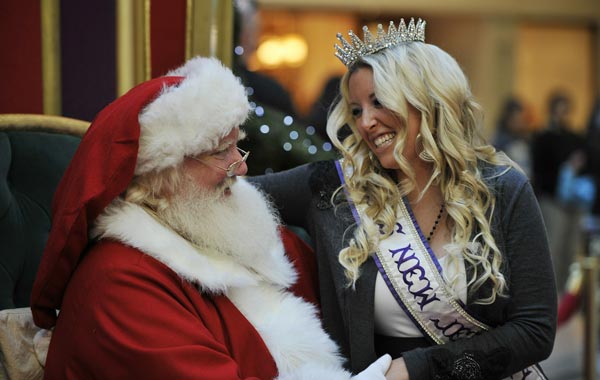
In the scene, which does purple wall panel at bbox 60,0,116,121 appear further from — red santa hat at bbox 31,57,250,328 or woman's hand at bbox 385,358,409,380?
woman's hand at bbox 385,358,409,380

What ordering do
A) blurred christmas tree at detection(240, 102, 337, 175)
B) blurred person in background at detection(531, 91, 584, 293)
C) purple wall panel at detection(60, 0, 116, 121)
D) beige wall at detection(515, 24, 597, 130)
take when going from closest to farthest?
1. purple wall panel at detection(60, 0, 116, 121)
2. blurred christmas tree at detection(240, 102, 337, 175)
3. blurred person in background at detection(531, 91, 584, 293)
4. beige wall at detection(515, 24, 597, 130)

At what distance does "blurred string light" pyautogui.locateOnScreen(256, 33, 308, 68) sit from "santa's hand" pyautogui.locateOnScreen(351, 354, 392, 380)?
338 inches

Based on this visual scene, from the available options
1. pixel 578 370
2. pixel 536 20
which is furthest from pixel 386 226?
pixel 536 20

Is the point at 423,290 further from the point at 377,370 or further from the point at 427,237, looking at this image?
the point at 377,370

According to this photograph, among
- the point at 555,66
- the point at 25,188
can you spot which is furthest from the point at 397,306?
the point at 555,66

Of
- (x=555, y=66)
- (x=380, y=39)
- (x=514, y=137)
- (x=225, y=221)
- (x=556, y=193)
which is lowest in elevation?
(x=556, y=193)

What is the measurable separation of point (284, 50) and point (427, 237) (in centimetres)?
886

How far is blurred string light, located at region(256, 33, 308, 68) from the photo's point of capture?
35.1 ft

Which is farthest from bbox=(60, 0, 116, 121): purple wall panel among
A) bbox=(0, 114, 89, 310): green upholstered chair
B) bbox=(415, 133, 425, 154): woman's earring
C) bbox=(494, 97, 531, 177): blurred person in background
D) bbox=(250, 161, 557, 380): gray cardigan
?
bbox=(494, 97, 531, 177): blurred person in background

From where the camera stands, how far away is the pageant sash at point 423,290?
2.35 m

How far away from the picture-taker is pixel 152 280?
1.94m

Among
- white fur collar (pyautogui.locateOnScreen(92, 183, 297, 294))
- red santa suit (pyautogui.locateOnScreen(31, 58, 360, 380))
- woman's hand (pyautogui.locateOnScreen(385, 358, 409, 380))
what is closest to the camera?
red santa suit (pyautogui.locateOnScreen(31, 58, 360, 380))

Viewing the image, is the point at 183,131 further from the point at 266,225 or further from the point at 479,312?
the point at 479,312

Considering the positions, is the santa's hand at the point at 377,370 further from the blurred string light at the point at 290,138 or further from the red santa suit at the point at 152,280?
the blurred string light at the point at 290,138
